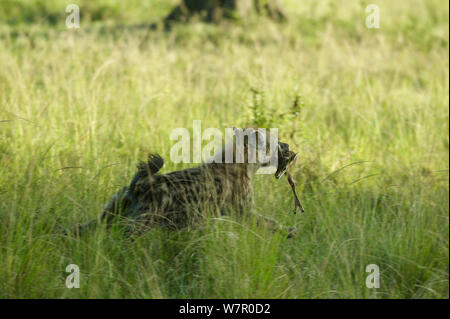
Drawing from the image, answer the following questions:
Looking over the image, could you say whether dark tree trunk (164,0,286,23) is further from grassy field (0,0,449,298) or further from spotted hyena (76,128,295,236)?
spotted hyena (76,128,295,236)

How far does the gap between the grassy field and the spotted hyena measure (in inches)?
4.7

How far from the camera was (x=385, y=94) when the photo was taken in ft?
24.1

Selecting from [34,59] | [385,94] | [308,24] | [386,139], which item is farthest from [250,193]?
[308,24]

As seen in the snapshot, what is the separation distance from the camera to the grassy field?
348cm

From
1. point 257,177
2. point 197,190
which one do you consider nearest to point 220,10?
point 257,177

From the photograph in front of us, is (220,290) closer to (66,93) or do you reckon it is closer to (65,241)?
(65,241)

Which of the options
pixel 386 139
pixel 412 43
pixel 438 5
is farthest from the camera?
pixel 438 5

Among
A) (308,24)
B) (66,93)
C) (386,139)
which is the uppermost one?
(308,24)

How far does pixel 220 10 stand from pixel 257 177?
7.25m

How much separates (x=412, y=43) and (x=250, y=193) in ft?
24.3

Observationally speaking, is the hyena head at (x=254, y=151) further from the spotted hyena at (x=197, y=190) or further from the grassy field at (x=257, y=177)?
the grassy field at (x=257, y=177)

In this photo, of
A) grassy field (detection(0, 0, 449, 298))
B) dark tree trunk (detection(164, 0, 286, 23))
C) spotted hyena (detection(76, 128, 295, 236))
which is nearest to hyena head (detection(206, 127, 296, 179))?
spotted hyena (detection(76, 128, 295, 236))

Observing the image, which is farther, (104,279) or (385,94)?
(385,94)

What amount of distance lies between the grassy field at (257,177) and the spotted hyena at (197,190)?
12 cm
